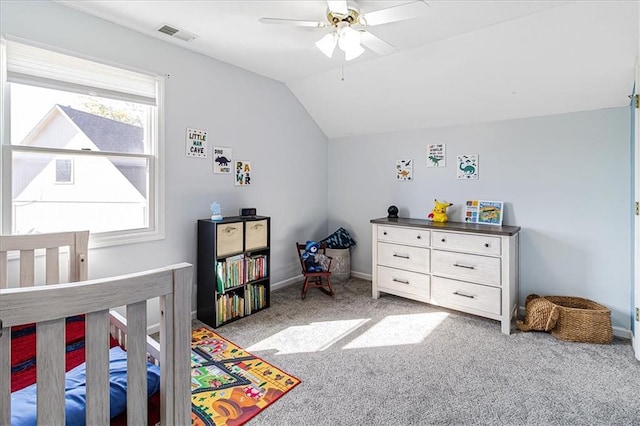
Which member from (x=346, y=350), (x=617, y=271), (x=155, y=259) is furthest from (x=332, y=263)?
(x=617, y=271)

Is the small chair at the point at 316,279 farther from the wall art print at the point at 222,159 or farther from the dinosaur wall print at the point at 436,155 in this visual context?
the dinosaur wall print at the point at 436,155

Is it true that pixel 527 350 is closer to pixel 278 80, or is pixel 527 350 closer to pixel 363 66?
pixel 363 66

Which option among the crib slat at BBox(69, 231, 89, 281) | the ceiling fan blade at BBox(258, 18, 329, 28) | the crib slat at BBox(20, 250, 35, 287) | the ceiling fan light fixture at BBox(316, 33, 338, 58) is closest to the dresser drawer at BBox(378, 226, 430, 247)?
the ceiling fan light fixture at BBox(316, 33, 338, 58)

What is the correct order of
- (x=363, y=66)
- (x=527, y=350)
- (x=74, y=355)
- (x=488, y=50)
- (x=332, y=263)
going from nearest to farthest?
(x=74, y=355)
(x=527, y=350)
(x=488, y=50)
(x=363, y=66)
(x=332, y=263)

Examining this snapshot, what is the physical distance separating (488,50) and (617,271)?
2132 mm

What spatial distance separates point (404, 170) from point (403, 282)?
1.35 metres

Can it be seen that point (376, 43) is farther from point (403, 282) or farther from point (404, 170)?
point (403, 282)

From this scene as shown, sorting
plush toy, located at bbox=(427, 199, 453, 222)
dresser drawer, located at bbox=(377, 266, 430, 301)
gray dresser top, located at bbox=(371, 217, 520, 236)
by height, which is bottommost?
dresser drawer, located at bbox=(377, 266, 430, 301)

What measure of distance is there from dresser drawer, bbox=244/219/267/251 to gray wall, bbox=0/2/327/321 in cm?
36

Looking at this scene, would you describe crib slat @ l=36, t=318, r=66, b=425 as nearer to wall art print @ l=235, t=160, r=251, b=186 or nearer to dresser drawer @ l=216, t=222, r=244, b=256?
dresser drawer @ l=216, t=222, r=244, b=256

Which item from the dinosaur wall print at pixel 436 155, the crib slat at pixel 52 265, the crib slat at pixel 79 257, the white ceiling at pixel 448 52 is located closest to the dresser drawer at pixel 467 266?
the dinosaur wall print at pixel 436 155

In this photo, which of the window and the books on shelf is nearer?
the window

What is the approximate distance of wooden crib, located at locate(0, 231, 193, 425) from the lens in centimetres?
73

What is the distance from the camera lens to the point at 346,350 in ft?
8.18
